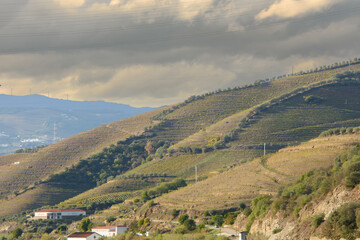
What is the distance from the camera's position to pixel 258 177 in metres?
132

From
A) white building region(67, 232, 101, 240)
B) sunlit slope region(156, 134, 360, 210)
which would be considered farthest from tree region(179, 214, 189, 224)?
white building region(67, 232, 101, 240)

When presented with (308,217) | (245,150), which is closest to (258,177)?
(245,150)

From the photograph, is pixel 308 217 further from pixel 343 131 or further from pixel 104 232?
pixel 343 131

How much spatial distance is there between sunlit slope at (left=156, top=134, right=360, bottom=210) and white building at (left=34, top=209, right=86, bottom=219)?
2667 cm

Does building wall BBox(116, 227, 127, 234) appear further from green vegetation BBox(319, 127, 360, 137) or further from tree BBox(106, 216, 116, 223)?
green vegetation BBox(319, 127, 360, 137)

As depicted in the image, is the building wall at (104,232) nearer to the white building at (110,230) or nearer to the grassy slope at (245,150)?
the white building at (110,230)

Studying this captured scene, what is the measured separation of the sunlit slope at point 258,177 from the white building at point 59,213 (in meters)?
26.7

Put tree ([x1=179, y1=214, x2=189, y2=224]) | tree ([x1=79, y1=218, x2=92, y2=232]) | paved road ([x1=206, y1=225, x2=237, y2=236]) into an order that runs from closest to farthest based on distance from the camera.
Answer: paved road ([x1=206, y1=225, x2=237, y2=236]), tree ([x1=179, y1=214, x2=189, y2=224]), tree ([x1=79, y1=218, x2=92, y2=232])

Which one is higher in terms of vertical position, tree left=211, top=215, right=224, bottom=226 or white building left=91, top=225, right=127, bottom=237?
tree left=211, top=215, right=224, bottom=226

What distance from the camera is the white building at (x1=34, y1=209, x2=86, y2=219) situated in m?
158

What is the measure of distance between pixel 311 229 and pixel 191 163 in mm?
116525

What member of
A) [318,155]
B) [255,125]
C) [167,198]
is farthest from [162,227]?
[255,125]

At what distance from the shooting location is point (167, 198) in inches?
5418

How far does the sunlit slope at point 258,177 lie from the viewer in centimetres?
12341
